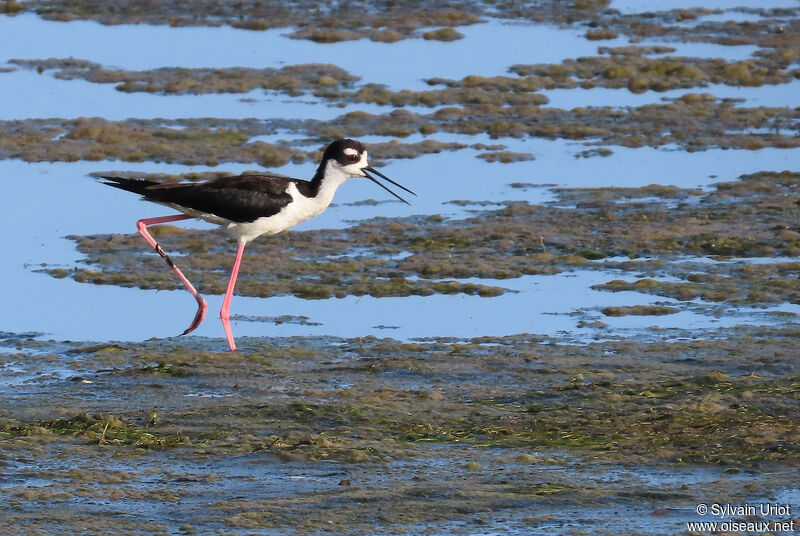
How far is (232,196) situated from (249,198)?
0.30 ft

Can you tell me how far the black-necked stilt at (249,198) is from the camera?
8.20 meters

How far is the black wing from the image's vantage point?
8.20 m

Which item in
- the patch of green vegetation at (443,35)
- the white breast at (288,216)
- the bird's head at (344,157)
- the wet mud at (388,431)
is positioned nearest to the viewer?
the wet mud at (388,431)

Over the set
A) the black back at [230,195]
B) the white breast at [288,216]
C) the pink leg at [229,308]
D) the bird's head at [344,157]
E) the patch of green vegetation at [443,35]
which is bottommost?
the pink leg at [229,308]

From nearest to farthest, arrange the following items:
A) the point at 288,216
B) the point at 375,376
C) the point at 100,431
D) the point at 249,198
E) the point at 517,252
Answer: the point at 100,431
the point at 375,376
the point at 249,198
the point at 288,216
the point at 517,252

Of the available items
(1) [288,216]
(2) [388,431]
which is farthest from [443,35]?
(2) [388,431]

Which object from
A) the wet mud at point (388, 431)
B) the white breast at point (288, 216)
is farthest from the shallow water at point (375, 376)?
the white breast at point (288, 216)

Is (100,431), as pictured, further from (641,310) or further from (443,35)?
(443,35)

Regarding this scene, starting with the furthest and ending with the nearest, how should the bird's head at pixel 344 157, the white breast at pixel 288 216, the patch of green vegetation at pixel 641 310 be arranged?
1. the bird's head at pixel 344 157
2. the white breast at pixel 288 216
3. the patch of green vegetation at pixel 641 310

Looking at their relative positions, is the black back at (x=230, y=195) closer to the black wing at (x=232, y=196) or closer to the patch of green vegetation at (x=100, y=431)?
the black wing at (x=232, y=196)

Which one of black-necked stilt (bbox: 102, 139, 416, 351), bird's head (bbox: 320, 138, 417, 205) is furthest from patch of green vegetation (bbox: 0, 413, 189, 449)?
bird's head (bbox: 320, 138, 417, 205)

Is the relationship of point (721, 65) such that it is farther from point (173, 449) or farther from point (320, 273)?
point (173, 449)

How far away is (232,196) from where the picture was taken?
819 centimetres

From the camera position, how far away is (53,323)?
8109mm
